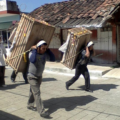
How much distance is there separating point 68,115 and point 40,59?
141 cm

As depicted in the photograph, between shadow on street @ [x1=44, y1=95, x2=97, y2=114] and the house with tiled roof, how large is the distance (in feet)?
13.6

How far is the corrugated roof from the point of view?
963cm

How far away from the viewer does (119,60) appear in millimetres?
10820

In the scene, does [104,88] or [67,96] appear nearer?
[67,96]

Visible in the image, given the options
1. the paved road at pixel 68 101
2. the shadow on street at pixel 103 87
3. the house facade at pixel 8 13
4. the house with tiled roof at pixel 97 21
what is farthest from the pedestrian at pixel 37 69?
the house facade at pixel 8 13

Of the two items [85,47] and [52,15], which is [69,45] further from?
[52,15]

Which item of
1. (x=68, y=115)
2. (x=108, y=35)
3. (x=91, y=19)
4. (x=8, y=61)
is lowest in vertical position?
(x=68, y=115)

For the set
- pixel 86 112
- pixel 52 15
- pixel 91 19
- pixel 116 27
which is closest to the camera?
pixel 86 112

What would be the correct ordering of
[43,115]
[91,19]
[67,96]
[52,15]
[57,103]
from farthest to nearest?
[52,15] → [91,19] → [67,96] → [57,103] → [43,115]

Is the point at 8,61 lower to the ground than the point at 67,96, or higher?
higher

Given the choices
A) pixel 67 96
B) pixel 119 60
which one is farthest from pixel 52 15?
pixel 67 96

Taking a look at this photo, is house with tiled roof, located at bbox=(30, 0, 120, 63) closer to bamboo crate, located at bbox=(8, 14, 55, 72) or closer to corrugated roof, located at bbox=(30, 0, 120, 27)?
corrugated roof, located at bbox=(30, 0, 120, 27)

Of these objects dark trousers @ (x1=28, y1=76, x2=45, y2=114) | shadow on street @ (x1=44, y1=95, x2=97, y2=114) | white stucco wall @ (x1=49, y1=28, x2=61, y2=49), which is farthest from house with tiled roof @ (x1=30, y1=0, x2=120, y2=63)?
dark trousers @ (x1=28, y1=76, x2=45, y2=114)

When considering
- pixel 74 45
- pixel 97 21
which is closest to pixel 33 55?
pixel 74 45
